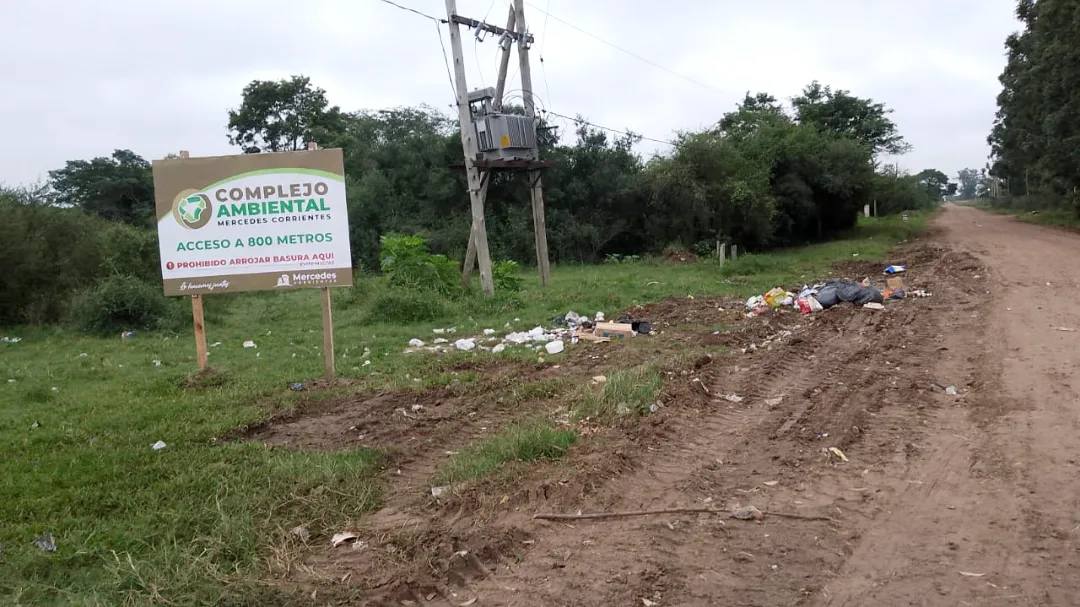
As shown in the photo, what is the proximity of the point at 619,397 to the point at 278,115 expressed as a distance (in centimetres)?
4527

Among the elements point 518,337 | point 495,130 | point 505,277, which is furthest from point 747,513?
point 505,277

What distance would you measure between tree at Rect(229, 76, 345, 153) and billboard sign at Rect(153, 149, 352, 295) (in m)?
39.3

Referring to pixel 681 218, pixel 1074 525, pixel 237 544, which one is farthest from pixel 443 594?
pixel 681 218

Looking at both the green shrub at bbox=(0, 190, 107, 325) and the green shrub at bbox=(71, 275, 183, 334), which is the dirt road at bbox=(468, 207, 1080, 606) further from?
the green shrub at bbox=(0, 190, 107, 325)

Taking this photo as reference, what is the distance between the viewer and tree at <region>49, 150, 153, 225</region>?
37500 mm

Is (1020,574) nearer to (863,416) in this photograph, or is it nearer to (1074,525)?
(1074,525)

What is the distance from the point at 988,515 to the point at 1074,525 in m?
0.39

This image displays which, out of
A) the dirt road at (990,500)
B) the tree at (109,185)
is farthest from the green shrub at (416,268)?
the tree at (109,185)

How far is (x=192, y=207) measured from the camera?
853 centimetres

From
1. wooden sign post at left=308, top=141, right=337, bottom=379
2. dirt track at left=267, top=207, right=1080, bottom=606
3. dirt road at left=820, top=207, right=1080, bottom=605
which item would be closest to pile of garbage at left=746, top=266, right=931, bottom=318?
dirt road at left=820, top=207, right=1080, bottom=605

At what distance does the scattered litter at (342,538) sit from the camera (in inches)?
169

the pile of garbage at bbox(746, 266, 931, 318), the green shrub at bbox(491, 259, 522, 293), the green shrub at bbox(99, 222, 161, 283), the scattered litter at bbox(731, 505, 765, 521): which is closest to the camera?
the scattered litter at bbox(731, 505, 765, 521)

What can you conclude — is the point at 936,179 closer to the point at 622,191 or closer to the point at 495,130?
the point at 622,191

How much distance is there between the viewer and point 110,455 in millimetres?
5797
